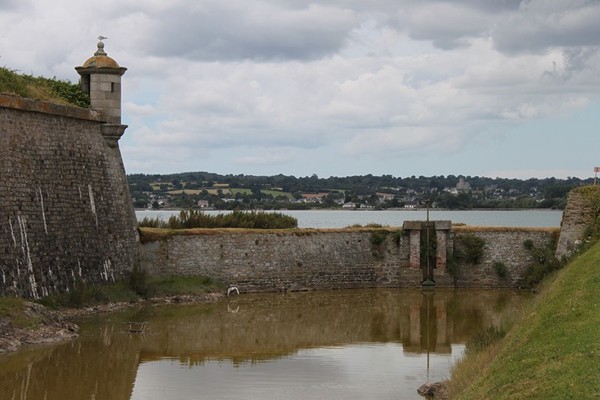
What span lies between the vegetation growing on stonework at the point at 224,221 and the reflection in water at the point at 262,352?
4892 millimetres

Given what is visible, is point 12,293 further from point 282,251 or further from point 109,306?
point 282,251

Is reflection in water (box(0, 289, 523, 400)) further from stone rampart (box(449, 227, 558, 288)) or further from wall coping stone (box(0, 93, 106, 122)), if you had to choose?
wall coping stone (box(0, 93, 106, 122))

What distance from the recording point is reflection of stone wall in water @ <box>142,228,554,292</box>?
32406 millimetres

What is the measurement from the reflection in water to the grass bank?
2.03 metres

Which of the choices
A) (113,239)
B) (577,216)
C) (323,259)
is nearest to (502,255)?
(577,216)

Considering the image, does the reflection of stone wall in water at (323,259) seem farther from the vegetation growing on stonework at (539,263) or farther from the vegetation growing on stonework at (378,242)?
the vegetation growing on stonework at (539,263)

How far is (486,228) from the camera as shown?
35688 mm

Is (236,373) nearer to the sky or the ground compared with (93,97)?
nearer to the ground

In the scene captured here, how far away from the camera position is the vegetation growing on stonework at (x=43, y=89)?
26484 millimetres

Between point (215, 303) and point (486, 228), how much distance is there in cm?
1044

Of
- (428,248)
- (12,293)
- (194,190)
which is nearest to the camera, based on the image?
(12,293)

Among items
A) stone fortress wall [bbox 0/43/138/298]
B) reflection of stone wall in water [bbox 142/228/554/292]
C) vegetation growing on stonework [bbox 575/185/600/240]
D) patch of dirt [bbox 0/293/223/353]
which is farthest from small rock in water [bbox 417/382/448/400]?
reflection of stone wall in water [bbox 142/228/554/292]

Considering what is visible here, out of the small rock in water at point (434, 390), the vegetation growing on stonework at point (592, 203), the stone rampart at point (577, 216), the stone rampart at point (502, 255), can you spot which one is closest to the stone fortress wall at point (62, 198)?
the small rock in water at point (434, 390)

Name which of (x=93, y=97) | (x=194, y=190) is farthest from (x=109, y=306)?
(x=194, y=190)
